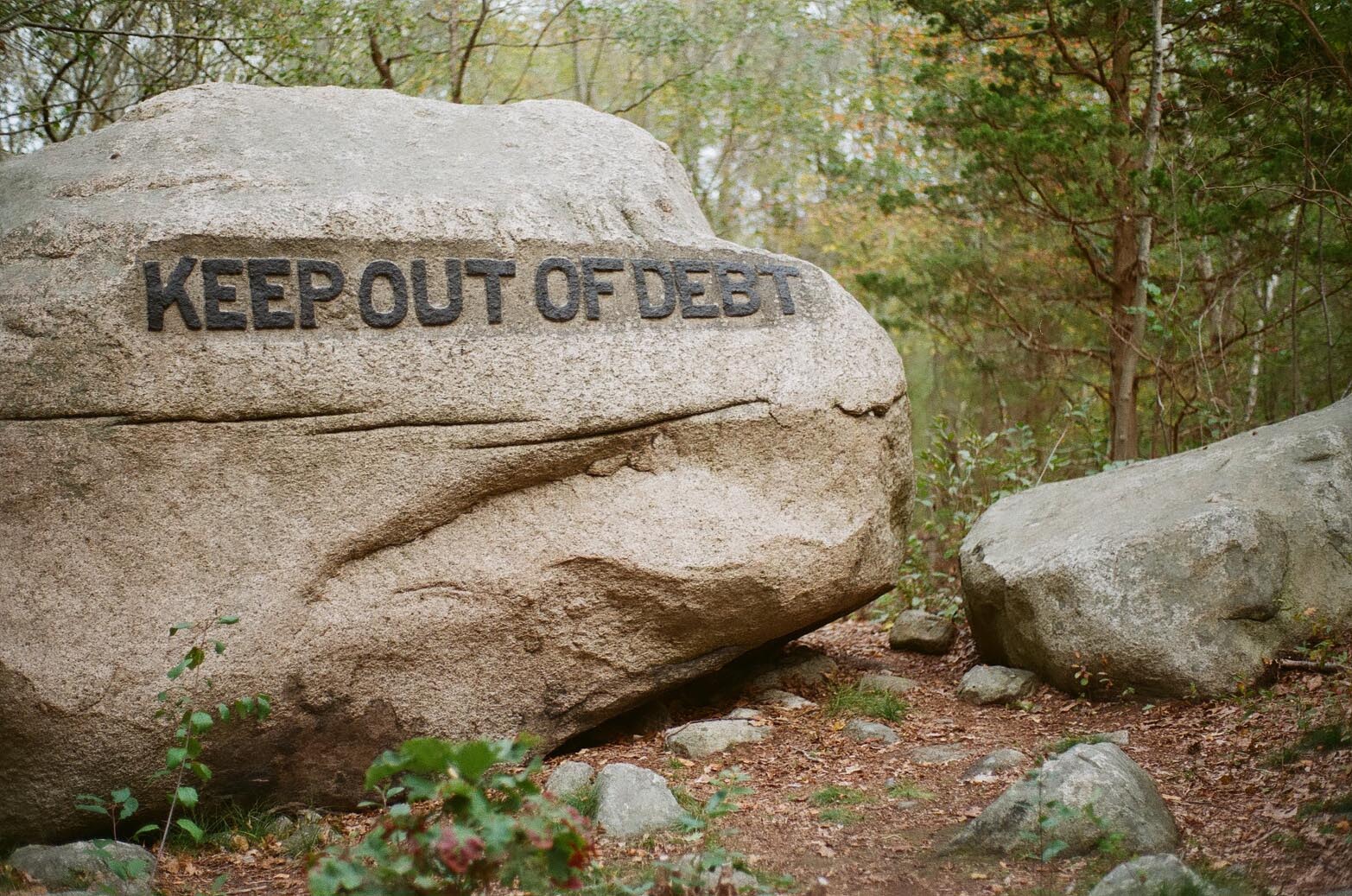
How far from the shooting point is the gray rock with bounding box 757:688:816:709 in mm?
5938

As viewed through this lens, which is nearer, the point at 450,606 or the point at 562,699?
the point at 450,606

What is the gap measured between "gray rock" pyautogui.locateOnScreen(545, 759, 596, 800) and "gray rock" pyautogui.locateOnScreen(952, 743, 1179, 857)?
1.61 meters

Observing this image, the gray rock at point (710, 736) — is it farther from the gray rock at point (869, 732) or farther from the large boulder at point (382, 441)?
the gray rock at point (869, 732)

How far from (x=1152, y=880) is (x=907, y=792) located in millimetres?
1386

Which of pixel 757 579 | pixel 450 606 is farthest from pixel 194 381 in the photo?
pixel 757 579

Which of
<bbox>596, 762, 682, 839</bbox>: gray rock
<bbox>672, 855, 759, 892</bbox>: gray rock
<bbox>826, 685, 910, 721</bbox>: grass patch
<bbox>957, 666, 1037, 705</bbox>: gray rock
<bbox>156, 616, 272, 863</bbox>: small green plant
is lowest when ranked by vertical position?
<bbox>826, 685, 910, 721</bbox>: grass patch

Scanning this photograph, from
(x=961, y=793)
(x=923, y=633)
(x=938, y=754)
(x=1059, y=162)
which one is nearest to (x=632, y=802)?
(x=961, y=793)

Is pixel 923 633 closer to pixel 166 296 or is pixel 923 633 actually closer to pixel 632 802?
pixel 632 802

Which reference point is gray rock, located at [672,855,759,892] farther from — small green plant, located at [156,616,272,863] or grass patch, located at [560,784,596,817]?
small green plant, located at [156,616,272,863]

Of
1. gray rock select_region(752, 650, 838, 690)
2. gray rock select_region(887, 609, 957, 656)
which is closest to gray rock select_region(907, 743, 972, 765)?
gray rock select_region(752, 650, 838, 690)

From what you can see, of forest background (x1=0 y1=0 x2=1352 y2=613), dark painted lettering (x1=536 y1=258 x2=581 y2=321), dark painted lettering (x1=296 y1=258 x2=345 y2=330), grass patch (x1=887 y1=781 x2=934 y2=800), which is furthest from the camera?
forest background (x1=0 y1=0 x2=1352 y2=613)

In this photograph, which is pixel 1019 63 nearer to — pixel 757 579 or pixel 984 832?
pixel 757 579

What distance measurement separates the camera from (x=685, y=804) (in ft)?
15.0

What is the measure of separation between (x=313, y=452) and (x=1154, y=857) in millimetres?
3530
